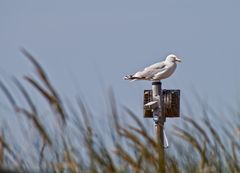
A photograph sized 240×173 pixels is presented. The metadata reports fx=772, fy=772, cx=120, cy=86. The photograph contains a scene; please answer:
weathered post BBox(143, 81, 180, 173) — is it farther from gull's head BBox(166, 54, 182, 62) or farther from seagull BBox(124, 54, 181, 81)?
gull's head BBox(166, 54, 182, 62)

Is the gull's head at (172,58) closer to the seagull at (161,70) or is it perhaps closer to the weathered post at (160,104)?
the seagull at (161,70)

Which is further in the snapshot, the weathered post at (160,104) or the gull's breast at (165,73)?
the gull's breast at (165,73)

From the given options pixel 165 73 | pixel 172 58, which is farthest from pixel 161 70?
pixel 172 58

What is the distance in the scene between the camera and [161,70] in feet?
33.2

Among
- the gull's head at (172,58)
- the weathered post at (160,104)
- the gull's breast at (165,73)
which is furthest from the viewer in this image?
the gull's head at (172,58)

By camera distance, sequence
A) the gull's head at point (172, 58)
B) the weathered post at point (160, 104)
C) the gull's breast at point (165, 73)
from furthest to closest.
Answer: the gull's head at point (172, 58) < the gull's breast at point (165, 73) < the weathered post at point (160, 104)

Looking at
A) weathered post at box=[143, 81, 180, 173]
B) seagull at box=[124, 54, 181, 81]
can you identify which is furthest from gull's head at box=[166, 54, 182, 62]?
weathered post at box=[143, 81, 180, 173]

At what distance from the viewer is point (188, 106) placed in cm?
415

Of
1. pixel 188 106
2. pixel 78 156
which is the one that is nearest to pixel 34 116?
pixel 78 156

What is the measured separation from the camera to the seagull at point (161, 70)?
1006 centimetres

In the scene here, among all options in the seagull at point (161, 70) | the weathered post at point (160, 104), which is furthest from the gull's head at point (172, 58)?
the weathered post at point (160, 104)

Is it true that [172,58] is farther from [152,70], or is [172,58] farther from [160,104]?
[160,104]

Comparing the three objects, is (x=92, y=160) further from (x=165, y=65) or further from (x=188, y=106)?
(x=165, y=65)

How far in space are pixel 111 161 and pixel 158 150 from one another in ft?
1.05
